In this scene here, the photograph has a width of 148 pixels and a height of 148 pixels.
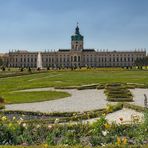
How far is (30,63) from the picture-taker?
436 feet

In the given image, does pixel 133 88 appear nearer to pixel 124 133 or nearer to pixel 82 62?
pixel 124 133

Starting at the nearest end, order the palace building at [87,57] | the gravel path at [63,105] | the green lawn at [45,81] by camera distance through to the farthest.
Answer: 1. the gravel path at [63,105]
2. the green lawn at [45,81]
3. the palace building at [87,57]

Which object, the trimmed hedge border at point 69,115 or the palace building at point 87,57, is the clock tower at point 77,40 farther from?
the trimmed hedge border at point 69,115

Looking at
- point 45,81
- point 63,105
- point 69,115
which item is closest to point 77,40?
point 45,81

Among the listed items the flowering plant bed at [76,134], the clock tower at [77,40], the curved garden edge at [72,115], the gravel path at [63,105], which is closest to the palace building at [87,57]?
the clock tower at [77,40]

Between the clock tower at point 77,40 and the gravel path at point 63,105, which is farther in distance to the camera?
the clock tower at point 77,40

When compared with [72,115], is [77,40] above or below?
above

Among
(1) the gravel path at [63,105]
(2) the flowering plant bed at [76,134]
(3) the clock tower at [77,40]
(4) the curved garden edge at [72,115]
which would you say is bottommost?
(1) the gravel path at [63,105]

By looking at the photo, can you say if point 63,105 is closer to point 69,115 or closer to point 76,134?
point 69,115

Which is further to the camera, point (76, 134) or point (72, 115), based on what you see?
point (72, 115)

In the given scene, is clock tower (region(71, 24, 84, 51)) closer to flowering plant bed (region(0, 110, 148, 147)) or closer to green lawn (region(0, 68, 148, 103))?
green lawn (region(0, 68, 148, 103))

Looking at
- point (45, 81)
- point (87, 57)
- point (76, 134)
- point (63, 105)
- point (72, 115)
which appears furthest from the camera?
point (87, 57)

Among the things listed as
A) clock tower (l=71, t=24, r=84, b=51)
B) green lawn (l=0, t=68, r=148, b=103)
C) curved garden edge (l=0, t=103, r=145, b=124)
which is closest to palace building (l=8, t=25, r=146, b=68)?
clock tower (l=71, t=24, r=84, b=51)

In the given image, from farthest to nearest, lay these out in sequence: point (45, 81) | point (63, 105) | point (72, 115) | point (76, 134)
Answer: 1. point (45, 81)
2. point (63, 105)
3. point (72, 115)
4. point (76, 134)
